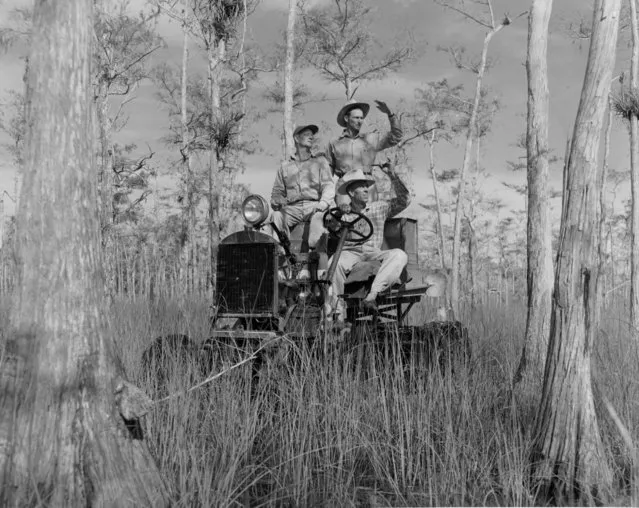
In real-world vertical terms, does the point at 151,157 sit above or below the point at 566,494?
above

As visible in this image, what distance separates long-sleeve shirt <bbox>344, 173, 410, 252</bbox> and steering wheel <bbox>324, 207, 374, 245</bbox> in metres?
0.06

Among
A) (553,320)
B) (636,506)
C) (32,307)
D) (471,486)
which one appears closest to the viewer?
(32,307)

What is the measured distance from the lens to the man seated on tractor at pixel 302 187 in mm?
5918

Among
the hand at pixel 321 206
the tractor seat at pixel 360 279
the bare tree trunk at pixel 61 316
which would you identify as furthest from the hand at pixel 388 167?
the bare tree trunk at pixel 61 316

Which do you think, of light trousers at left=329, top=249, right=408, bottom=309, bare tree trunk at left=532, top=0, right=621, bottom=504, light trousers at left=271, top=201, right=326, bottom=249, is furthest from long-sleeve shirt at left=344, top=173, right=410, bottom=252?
bare tree trunk at left=532, top=0, right=621, bottom=504

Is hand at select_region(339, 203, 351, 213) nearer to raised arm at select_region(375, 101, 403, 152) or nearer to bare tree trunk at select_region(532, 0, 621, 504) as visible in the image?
raised arm at select_region(375, 101, 403, 152)

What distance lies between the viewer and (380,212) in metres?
5.82

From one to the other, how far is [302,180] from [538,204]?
2271 mm

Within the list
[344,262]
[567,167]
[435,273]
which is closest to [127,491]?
[567,167]

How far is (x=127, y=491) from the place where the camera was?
2326 mm

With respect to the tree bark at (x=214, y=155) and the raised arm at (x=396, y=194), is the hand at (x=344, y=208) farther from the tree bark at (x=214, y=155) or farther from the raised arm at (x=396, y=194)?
the tree bark at (x=214, y=155)

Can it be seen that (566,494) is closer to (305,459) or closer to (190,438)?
(305,459)

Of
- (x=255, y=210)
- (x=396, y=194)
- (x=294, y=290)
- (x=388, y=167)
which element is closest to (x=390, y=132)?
(x=388, y=167)

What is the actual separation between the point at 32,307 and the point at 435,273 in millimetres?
4315
